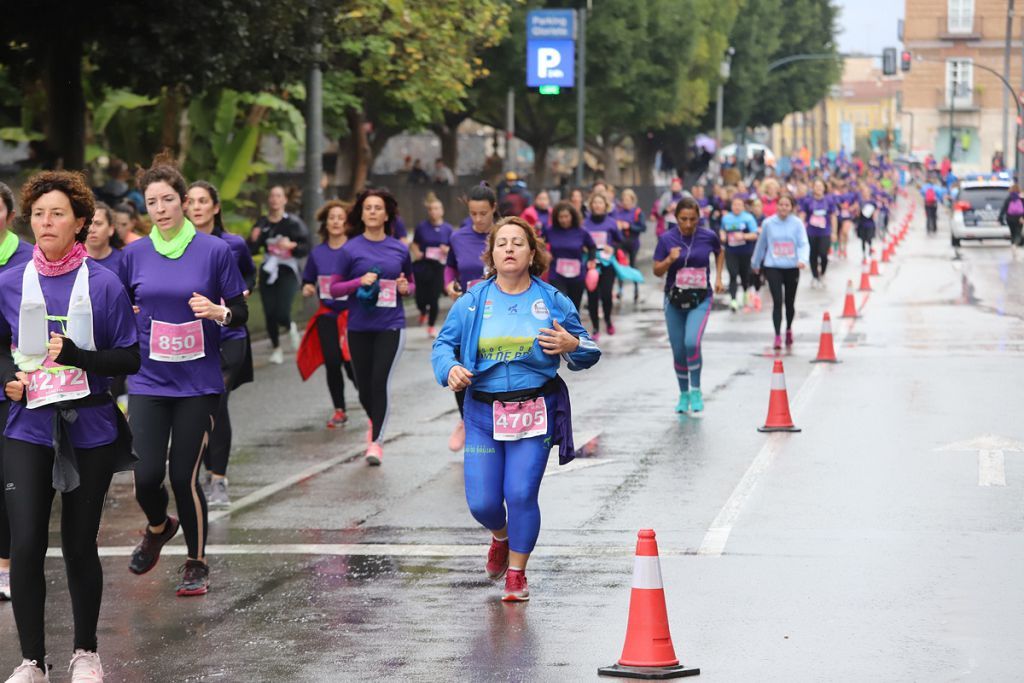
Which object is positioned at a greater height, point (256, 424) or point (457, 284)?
point (457, 284)

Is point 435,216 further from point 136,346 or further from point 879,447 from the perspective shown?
point 136,346

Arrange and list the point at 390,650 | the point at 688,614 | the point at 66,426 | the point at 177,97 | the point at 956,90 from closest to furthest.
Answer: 1. the point at 66,426
2. the point at 390,650
3. the point at 688,614
4. the point at 177,97
5. the point at 956,90

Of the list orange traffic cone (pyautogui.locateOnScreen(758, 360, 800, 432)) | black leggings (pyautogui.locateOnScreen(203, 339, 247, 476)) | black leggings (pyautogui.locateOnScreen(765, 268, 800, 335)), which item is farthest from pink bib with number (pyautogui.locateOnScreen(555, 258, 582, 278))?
black leggings (pyautogui.locateOnScreen(203, 339, 247, 476))

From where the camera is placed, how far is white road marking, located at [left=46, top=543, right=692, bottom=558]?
9.45 m

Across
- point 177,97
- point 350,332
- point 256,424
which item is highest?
point 177,97

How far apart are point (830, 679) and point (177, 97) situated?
22.2m

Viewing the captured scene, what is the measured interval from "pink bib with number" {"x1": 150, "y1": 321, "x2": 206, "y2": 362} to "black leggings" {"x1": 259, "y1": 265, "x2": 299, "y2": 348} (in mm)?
11321

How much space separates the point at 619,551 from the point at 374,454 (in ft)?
11.9

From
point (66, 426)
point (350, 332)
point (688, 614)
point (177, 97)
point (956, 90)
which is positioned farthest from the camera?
point (956, 90)

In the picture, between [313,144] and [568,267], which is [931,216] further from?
[568,267]

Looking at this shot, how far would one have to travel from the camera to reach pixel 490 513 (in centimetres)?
838

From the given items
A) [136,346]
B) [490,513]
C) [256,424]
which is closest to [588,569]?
[490,513]

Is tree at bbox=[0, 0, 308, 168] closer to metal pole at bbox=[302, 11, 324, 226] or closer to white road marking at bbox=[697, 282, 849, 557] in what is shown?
metal pole at bbox=[302, 11, 324, 226]

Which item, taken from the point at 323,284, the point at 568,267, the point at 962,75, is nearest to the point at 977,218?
the point at 568,267
